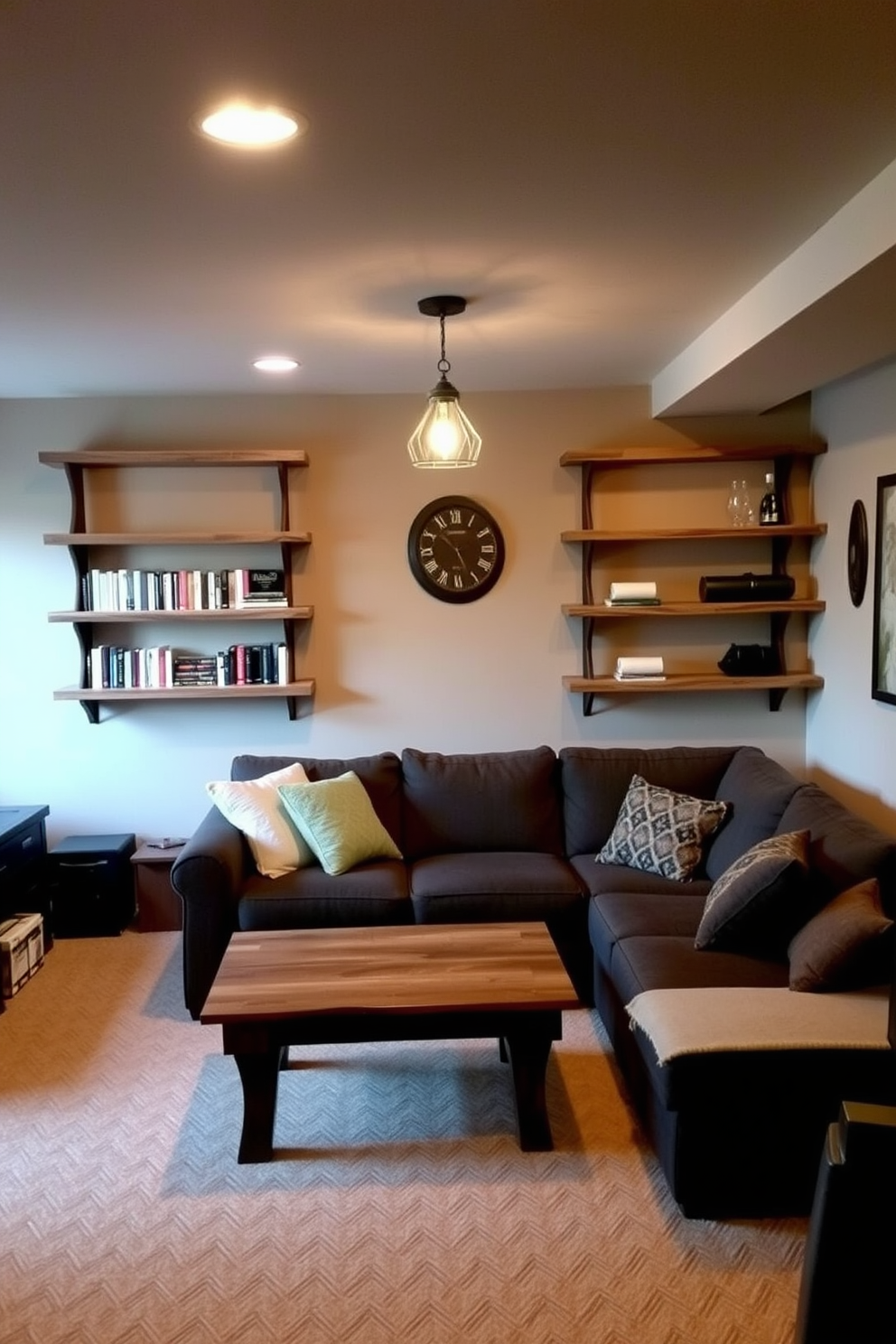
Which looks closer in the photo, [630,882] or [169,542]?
[630,882]

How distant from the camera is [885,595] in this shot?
3.71 meters

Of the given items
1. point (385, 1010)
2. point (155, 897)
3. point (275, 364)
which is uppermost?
point (275, 364)

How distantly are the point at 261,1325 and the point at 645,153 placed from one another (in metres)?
2.67

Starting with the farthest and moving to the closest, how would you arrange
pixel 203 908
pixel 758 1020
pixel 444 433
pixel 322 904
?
pixel 322 904 < pixel 203 908 < pixel 444 433 < pixel 758 1020

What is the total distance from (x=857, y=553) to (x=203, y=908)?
3.00 metres

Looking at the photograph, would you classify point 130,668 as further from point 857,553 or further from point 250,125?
point 857,553

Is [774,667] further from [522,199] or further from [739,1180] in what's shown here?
[522,199]

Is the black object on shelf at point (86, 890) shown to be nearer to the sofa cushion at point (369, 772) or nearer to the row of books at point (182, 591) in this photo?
the sofa cushion at point (369, 772)

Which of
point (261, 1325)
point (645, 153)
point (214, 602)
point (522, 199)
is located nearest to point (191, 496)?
point (214, 602)

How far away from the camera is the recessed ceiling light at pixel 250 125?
174 centimetres

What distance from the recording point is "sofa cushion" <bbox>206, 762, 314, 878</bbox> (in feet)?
12.5

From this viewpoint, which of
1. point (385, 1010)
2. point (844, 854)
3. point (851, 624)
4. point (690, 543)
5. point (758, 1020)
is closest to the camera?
point (758, 1020)

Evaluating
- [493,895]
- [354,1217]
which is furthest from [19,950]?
[354,1217]

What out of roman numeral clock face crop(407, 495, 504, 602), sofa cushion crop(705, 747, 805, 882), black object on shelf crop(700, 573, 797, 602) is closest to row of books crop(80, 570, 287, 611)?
roman numeral clock face crop(407, 495, 504, 602)
